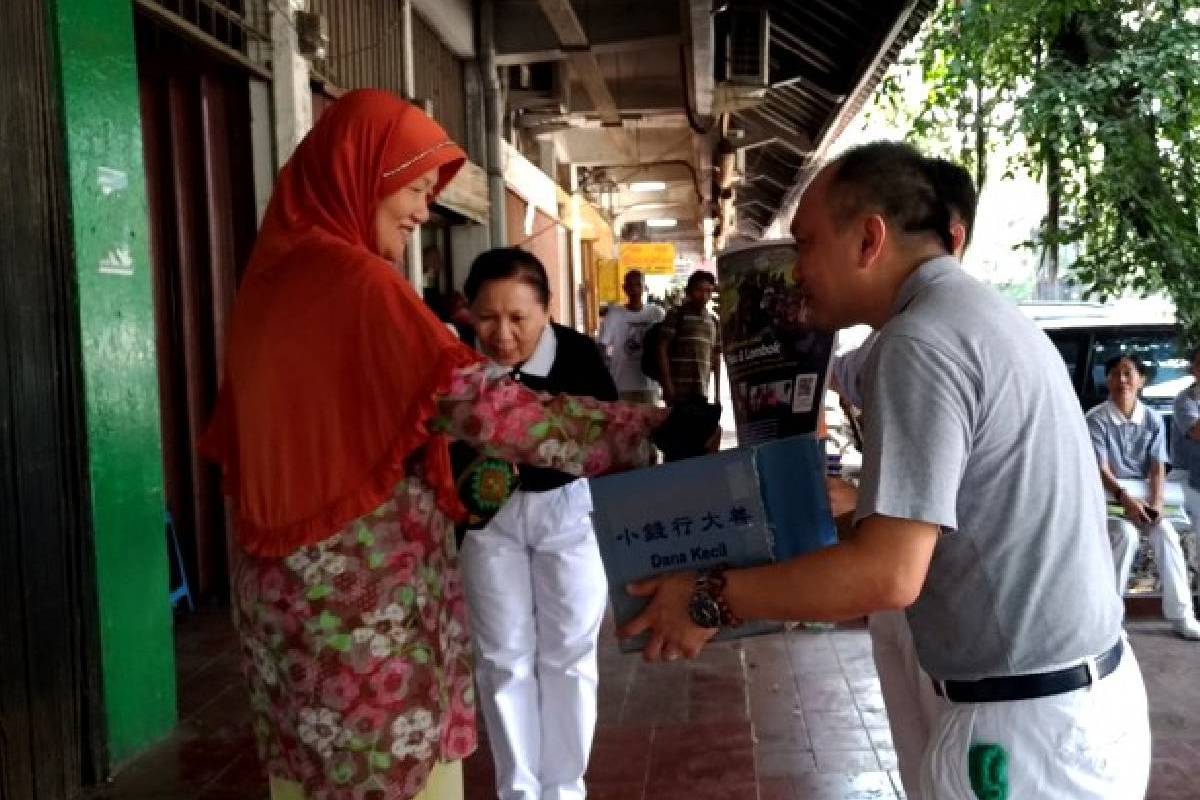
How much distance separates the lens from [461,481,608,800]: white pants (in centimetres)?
336

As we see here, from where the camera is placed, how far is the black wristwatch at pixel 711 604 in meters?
1.76

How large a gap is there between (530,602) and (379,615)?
125 cm

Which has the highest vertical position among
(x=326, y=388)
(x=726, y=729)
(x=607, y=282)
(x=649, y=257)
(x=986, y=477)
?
(x=649, y=257)

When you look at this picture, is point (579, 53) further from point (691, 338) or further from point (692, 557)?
point (692, 557)

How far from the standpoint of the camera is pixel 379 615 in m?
2.19

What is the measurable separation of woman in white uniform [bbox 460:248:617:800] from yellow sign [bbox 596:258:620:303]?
53.3 ft

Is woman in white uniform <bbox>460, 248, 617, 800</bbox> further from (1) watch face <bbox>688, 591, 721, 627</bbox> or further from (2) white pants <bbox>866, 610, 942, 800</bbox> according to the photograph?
(1) watch face <bbox>688, 591, 721, 627</bbox>

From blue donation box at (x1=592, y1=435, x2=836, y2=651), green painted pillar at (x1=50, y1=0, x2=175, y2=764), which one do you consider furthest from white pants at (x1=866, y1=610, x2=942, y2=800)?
green painted pillar at (x1=50, y1=0, x2=175, y2=764)

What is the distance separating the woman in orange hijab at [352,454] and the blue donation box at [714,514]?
0.39m

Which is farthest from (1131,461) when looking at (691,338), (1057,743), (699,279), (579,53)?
(579,53)

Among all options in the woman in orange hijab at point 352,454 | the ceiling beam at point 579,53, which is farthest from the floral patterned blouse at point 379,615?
the ceiling beam at point 579,53

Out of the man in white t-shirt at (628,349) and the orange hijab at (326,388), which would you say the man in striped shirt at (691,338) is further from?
the orange hijab at (326,388)

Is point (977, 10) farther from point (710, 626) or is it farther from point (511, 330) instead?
point (710, 626)

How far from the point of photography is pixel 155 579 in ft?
13.6
